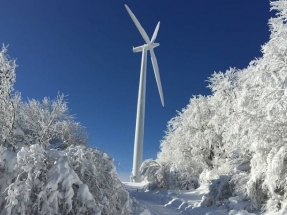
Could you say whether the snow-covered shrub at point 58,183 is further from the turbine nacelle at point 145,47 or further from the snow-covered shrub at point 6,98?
the turbine nacelle at point 145,47

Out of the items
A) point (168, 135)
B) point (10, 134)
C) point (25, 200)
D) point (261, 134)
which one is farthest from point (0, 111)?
point (168, 135)

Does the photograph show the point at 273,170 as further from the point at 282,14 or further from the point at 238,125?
the point at 282,14

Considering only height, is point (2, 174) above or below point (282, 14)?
below

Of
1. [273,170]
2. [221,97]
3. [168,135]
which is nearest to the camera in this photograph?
[273,170]

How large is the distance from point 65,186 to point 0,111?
209 inches

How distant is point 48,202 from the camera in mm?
8180

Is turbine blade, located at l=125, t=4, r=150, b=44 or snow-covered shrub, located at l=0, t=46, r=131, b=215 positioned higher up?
turbine blade, located at l=125, t=4, r=150, b=44

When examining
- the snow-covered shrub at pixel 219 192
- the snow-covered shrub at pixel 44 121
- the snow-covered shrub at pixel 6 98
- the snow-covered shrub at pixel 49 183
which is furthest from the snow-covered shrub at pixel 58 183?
the snow-covered shrub at pixel 44 121

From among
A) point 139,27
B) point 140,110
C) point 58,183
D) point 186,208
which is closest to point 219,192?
point 186,208

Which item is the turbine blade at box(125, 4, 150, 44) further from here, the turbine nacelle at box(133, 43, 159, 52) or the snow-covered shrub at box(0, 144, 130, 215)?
the snow-covered shrub at box(0, 144, 130, 215)

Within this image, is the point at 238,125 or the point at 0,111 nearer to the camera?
the point at 0,111

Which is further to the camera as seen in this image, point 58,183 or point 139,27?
point 139,27

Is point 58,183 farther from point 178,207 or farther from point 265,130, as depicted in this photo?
point 178,207

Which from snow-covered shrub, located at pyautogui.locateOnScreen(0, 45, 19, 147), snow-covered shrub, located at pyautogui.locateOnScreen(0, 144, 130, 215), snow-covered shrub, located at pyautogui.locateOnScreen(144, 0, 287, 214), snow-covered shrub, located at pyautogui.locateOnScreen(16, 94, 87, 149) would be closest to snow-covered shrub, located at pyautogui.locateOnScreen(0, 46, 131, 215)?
snow-covered shrub, located at pyautogui.locateOnScreen(0, 144, 130, 215)
